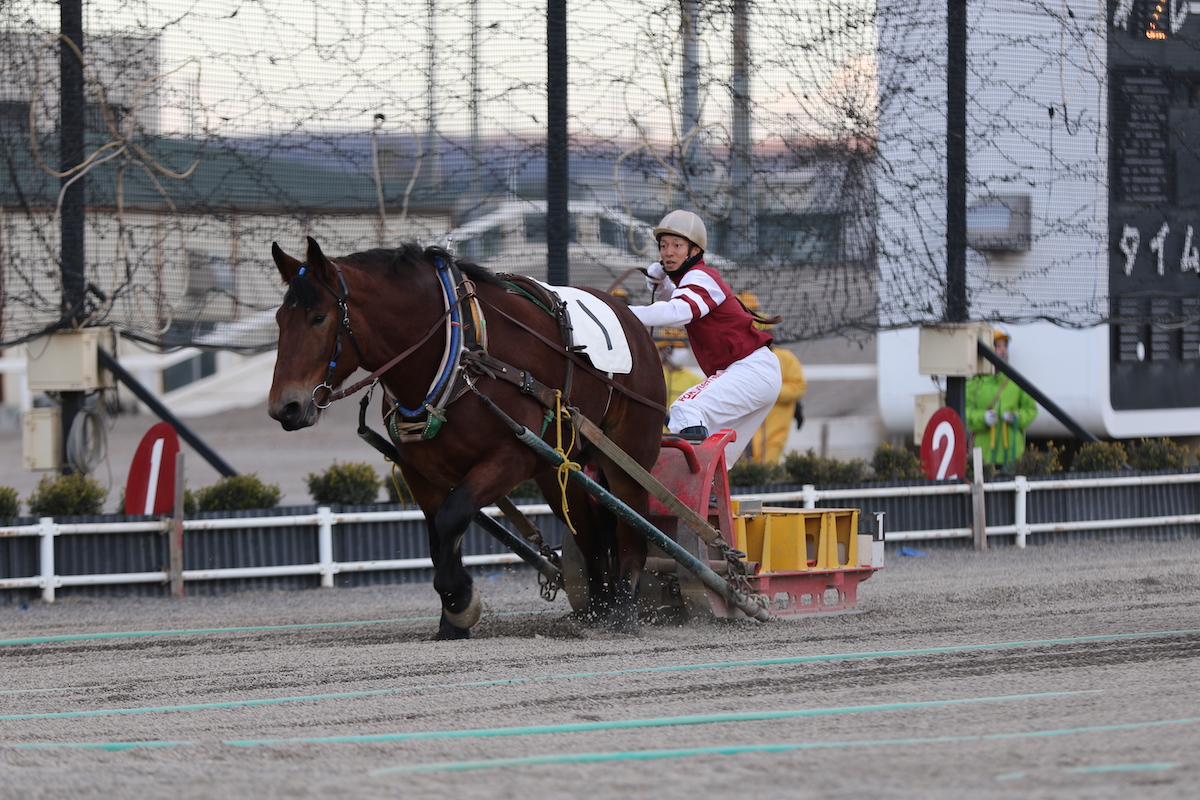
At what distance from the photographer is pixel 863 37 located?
36.1 ft

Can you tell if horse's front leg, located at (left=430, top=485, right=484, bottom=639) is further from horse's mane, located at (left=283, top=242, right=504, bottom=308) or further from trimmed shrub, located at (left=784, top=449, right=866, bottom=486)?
trimmed shrub, located at (left=784, top=449, right=866, bottom=486)

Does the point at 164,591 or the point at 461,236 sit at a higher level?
the point at 461,236

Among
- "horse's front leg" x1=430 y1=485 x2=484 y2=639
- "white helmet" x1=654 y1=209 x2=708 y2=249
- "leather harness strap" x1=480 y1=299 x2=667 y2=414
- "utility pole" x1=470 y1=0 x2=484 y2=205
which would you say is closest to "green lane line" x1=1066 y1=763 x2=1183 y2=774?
"horse's front leg" x1=430 y1=485 x2=484 y2=639

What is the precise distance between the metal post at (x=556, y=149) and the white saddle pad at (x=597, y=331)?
2.98 m

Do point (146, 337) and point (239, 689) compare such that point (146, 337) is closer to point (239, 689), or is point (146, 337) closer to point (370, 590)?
point (370, 590)

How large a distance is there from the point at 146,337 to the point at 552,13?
347 cm

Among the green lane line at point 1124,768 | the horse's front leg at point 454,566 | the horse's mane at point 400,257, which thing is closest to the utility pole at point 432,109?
the horse's mane at point 400,257

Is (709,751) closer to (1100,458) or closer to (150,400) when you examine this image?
(150,400)

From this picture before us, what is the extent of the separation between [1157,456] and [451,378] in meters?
7.96

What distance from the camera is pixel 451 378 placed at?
5.90 m

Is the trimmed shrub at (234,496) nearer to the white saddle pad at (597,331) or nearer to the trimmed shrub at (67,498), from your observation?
the trimmed shrub at (67,498)

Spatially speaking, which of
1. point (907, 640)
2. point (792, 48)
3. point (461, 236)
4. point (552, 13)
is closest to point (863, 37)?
point (792, 48)

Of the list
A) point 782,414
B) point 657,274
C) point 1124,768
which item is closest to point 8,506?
point 657,274

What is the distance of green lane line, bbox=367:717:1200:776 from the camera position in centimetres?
381
